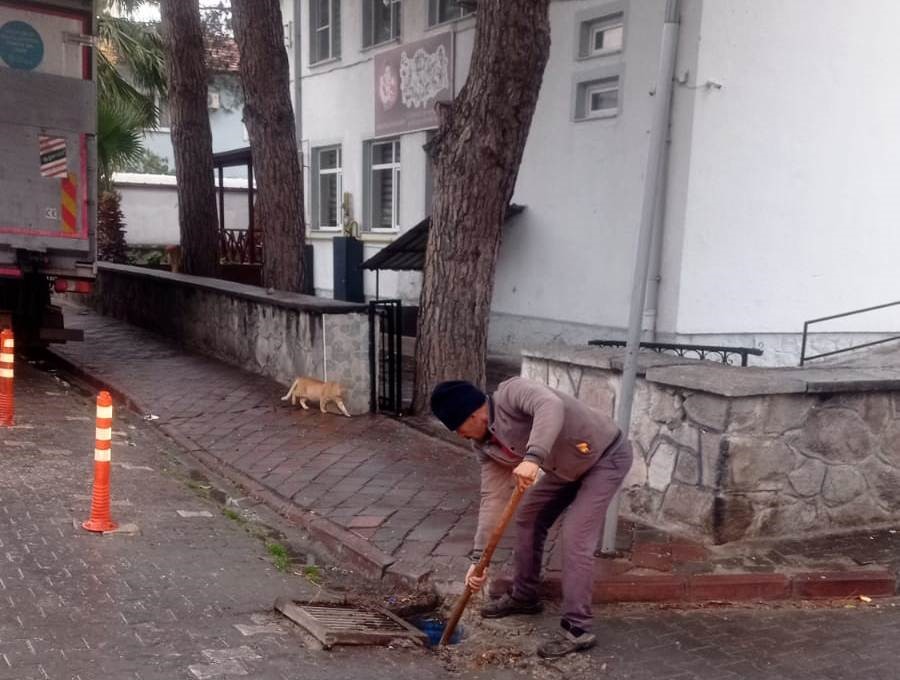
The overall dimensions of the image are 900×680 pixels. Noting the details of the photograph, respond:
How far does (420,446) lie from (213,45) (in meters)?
24.0

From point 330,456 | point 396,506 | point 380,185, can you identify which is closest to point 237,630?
point 396,506

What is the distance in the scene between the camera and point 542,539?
465 centimetres

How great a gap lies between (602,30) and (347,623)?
943 cm

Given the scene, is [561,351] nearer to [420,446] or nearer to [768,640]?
[420,446]

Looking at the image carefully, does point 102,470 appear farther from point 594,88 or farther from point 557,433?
point 594,88

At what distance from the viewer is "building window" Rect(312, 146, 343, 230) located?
1866 centimetres

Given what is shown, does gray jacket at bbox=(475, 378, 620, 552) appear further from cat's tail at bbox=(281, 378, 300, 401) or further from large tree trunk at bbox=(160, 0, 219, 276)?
large tree trunk at bbox=(160, 0, 219, 276)

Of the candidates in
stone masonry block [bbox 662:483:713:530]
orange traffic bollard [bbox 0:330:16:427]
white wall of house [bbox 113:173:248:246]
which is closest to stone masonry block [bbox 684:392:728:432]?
stone masonry block [bbox 662:483:713:530]

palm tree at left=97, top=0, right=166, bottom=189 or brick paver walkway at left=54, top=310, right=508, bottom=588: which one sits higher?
palm tree at left=97, top=0, right=166, bottom=189

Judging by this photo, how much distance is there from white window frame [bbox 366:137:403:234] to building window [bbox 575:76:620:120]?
457cm

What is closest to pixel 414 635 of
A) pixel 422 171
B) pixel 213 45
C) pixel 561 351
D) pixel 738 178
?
pixel 561 351

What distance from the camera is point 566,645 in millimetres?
4191

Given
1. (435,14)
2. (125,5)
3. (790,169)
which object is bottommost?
(790,169)

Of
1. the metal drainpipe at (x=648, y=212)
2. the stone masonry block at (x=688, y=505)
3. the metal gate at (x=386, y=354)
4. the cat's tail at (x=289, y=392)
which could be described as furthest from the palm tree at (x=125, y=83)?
the stone masonry block at (x=688, y=505)
